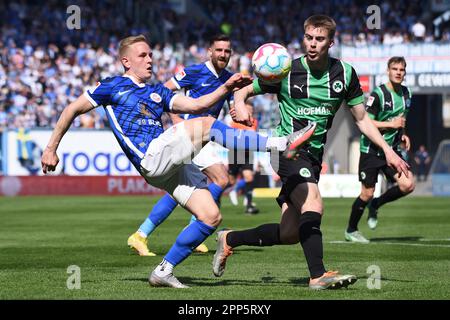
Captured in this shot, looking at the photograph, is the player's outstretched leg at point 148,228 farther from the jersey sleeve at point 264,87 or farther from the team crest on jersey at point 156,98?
the jersey sleeve at point 264,87

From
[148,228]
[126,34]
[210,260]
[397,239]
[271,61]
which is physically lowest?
[397,239]

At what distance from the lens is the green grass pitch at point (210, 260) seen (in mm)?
8133

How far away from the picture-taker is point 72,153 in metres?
30.2

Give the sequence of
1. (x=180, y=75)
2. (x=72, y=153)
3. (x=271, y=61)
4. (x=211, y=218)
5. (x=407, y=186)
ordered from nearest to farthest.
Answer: (x=271, y=61)
(x=211, y=218)
(x=180, y=75)
(x=407, y=186)
(x=72, y=153)

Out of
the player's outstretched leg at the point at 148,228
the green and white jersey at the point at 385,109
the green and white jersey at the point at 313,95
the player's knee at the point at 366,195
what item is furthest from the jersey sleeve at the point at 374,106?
the green and white jersey at the point at 313,95

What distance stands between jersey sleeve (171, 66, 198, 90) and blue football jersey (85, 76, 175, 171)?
3.67 m

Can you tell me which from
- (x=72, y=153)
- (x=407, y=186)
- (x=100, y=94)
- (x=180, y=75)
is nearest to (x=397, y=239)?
(x=407, y=186)

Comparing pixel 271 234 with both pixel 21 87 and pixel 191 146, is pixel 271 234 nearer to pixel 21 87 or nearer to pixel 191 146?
pixel 191 146

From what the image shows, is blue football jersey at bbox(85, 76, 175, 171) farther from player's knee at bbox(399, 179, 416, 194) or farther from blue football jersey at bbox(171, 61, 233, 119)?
player's knee at bbox(399, 179, 416, 194)

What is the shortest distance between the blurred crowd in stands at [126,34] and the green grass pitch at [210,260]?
13004 mm

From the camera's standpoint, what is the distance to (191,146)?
27.1 ft

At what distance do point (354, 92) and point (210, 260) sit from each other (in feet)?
10.3

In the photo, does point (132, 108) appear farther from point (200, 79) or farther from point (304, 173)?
point (200, 79)
